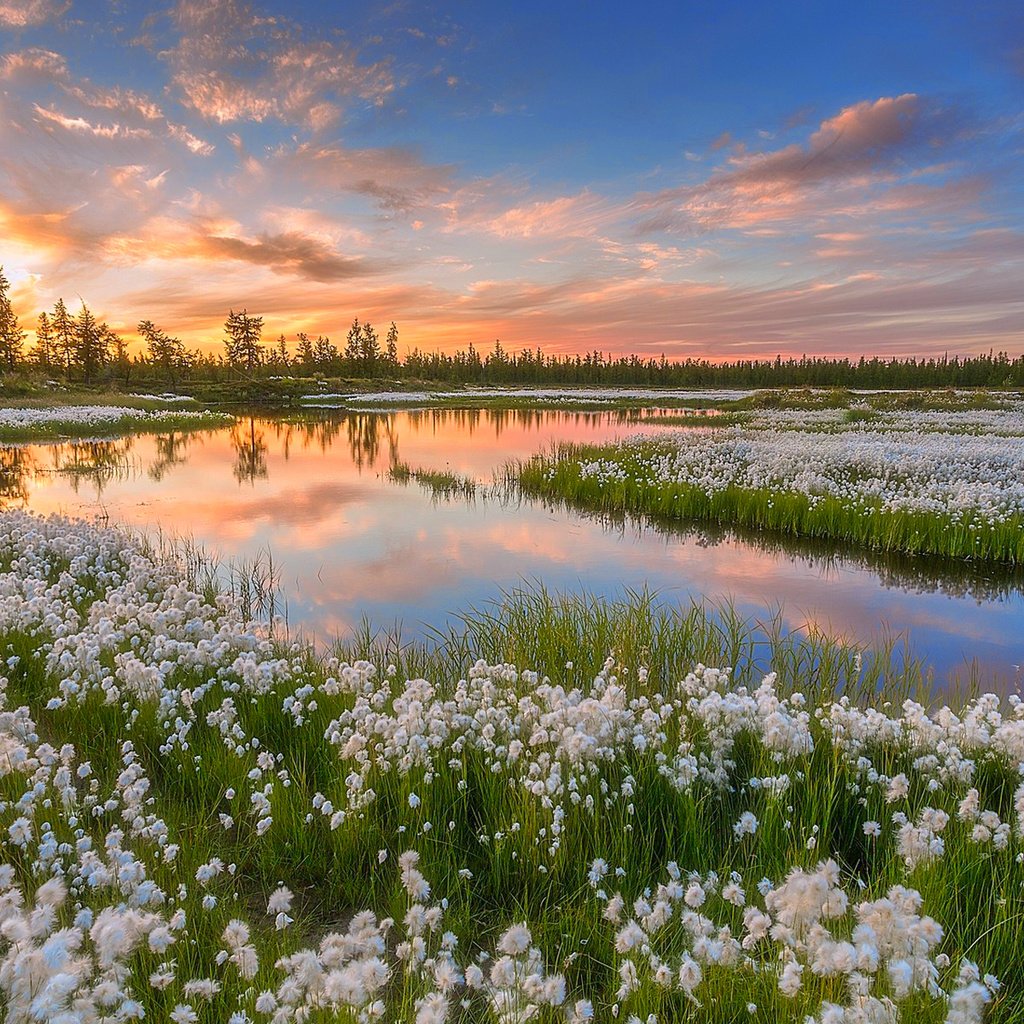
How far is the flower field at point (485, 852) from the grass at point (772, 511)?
26.2 feet

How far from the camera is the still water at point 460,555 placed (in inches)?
424

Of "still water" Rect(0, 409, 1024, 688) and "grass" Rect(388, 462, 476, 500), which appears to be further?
"grass" Rect(388, 462, 476, 500)

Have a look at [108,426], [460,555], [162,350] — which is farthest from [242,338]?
[460,555]

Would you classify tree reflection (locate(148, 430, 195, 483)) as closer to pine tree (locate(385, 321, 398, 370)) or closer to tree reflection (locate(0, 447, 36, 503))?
tree reflection (locate(0, 447, 36, 503))

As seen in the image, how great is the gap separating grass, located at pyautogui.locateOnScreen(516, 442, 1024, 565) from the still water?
66 centimetres

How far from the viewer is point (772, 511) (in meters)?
17.0

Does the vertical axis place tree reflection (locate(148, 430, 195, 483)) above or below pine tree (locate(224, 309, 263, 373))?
below

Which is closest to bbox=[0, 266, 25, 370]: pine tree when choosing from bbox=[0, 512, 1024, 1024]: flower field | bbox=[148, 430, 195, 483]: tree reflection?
bbox=[148, 430, 195, 483]: tree reflection

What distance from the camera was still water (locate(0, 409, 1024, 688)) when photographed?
1076cm

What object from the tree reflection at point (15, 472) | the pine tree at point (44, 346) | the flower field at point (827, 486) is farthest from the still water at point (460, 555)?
the pine tree at point (44, 346)

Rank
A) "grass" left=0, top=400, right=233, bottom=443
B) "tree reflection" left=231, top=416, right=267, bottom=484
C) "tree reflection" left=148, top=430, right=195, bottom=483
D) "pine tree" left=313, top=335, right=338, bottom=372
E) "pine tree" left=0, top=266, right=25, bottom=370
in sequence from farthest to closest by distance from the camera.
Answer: "pine tree" left=313, top=335, right=338, bottom=372 < "pine tree" left=0, top=266, right=25, bottom=370 < "grass" left=0, top=400, right=233, bottom=443 < "tree reflection" left=148, top=430, right=195, bottom=483 < "tree reflection" left=231, top=416, right=267, bottom=484

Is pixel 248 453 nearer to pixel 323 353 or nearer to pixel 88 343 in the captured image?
pixel 88 343

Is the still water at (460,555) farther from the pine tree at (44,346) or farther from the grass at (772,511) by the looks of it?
the pine tree at (44,346)

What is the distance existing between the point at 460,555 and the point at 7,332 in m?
96.5
